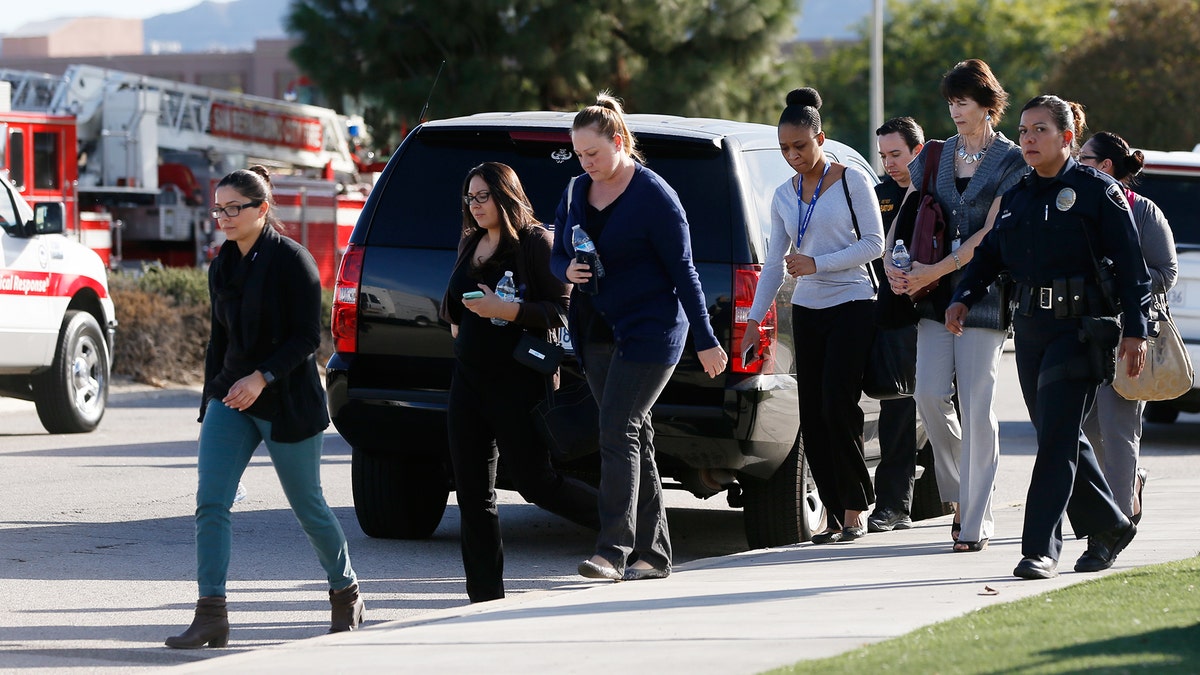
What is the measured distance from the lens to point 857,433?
775cm

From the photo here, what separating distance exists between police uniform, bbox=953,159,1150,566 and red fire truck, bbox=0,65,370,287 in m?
19.7

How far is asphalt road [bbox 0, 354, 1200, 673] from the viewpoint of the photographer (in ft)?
21.2

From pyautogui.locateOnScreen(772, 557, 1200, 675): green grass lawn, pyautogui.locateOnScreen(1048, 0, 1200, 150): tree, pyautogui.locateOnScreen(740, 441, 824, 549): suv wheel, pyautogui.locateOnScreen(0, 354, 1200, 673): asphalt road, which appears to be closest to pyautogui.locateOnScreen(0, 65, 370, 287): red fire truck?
pyautogui.locateOnScreen(0, 354, 1200, 673): asphalt road

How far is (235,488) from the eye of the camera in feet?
20.3

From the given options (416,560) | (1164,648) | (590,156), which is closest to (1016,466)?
(416,560)

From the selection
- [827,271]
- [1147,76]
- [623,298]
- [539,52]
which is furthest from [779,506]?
[1147,76]

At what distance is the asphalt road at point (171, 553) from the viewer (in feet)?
21.2

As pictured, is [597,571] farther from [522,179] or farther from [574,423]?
[522,179]

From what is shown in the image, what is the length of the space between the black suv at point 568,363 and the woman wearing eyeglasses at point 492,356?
93 centimetres

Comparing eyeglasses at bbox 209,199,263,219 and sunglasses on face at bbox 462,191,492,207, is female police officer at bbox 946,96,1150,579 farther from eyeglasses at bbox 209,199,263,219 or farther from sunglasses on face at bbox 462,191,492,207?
eyeglasses at bbox 209,199,263,219

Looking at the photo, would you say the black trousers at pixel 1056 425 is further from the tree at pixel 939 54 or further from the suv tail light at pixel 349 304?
the tree at pixel 939 54

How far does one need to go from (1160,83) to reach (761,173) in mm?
33033

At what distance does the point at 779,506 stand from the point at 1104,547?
1685 mm

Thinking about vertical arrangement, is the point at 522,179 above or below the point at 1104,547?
above
